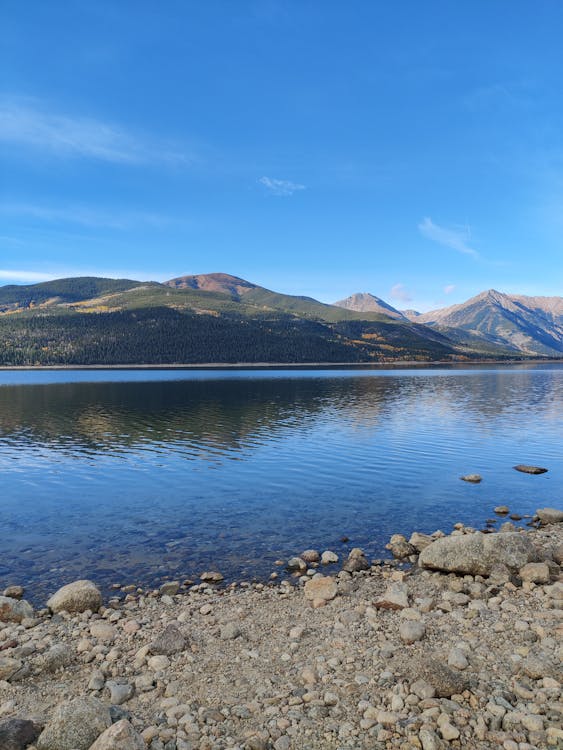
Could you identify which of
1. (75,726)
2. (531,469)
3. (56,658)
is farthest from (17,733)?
(531,469)

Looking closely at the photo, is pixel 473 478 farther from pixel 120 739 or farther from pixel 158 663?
pixel 120 739

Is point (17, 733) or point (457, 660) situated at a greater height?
point (17, 733)

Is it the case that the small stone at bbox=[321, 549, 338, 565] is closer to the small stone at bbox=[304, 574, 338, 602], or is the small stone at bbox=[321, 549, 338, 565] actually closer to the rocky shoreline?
the rocky shoreline

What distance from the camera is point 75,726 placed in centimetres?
1260

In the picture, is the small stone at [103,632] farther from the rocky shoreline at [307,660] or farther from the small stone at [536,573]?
the small stone at [536,573]

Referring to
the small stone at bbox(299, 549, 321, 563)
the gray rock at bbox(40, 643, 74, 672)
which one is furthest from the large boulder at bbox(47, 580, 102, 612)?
the small stone at bbox(299, 549, 321, 563)

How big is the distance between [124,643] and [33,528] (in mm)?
18396

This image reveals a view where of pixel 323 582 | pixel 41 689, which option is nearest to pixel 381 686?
pixel 323 582

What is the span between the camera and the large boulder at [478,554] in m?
24.3

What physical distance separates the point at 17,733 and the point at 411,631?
Result: 13045mm

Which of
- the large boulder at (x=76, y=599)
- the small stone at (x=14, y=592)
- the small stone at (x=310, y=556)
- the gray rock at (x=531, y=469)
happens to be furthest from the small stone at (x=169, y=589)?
the gray rock at (x=531, y=469)

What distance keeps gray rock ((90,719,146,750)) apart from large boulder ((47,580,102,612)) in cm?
968

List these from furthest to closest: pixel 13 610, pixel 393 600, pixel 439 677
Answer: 1. pixel 393 600
2. pixel 13 610
3. pixel 439 677

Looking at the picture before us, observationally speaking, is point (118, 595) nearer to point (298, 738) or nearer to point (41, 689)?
point (41, 689)
